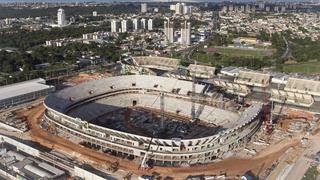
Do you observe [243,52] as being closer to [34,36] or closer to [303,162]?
[34,36]

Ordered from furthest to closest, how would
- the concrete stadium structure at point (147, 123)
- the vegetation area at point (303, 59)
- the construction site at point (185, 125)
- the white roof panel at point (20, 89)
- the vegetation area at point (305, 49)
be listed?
the vegetation area at point (305, 49)
the vegetation area at point (303, 59)
the white roof panel at point (20, 89)
the concrete stadium structure at point (147, 123)
the construction site at point (185, 125)

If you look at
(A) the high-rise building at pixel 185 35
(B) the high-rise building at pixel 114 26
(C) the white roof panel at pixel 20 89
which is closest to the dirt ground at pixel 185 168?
(C) the white roof panel at pixel 20 89

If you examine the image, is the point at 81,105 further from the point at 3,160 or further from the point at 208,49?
the point at 208,49

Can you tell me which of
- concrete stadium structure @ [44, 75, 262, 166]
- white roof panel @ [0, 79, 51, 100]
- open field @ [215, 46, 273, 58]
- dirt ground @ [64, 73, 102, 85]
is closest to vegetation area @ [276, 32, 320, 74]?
open field @ [215, 46, 273, 58]

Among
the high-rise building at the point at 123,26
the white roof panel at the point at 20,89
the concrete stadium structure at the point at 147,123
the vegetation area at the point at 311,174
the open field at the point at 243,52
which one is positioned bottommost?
the vegetation area at the point at 311,174

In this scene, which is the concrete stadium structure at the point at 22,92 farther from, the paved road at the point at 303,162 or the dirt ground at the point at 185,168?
the paved road at the point at 303,162

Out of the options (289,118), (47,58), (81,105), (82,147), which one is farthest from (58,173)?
(47,58)

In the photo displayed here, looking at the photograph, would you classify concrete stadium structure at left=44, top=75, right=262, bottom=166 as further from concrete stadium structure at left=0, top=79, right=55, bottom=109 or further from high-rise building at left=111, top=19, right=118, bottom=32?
high-rise building at left=111, top=19, right=118, bottom=32
